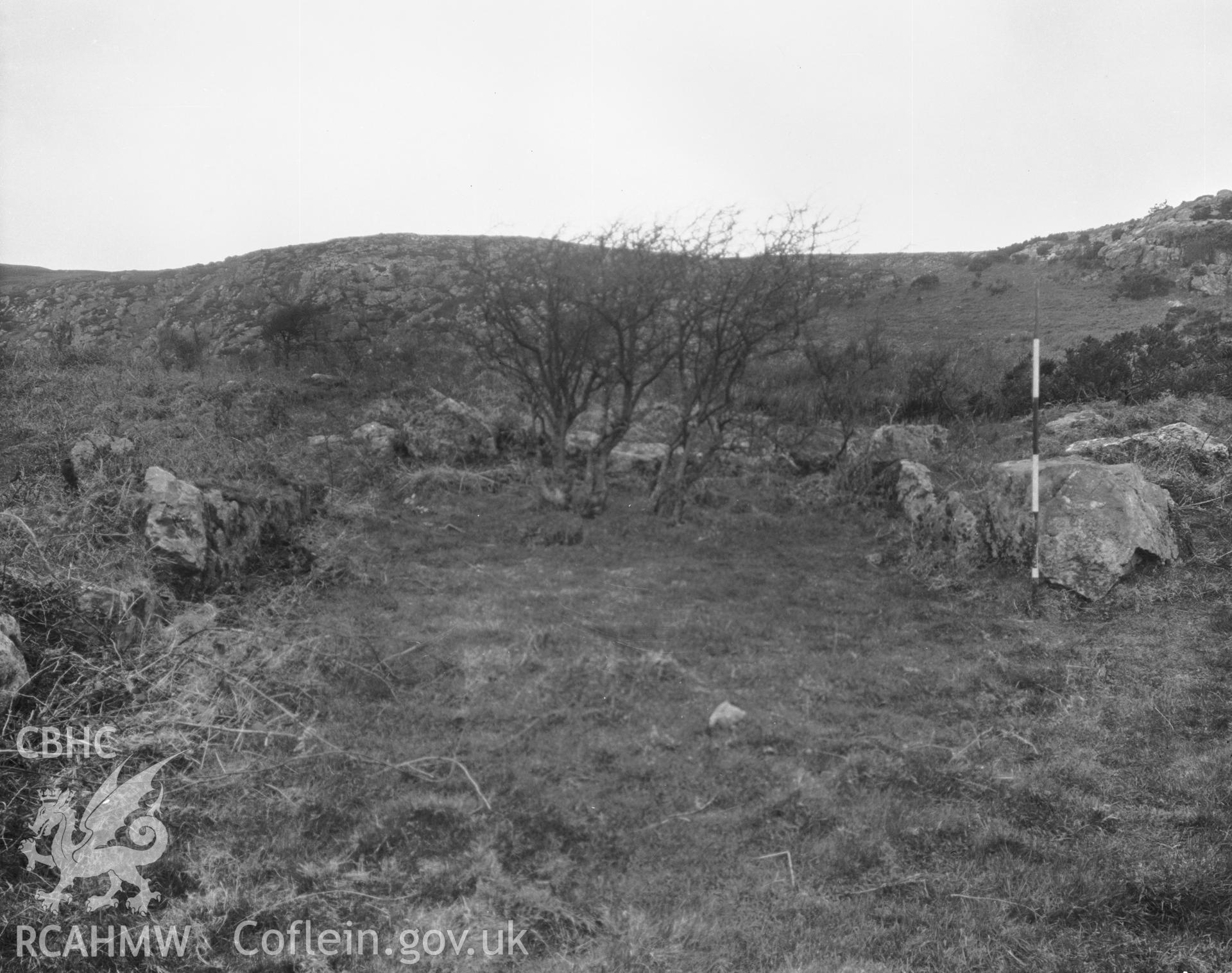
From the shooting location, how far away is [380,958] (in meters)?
2.75

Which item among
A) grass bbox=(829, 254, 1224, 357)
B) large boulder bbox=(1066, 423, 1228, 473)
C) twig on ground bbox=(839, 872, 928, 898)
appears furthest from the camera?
grass bbox=(829, 254, 1224, 357)

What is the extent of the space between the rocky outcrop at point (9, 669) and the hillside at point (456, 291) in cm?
1899

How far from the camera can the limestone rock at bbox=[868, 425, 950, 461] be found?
494 inches

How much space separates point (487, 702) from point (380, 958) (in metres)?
2.30

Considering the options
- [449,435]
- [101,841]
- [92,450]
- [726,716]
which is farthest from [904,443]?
[101,841]

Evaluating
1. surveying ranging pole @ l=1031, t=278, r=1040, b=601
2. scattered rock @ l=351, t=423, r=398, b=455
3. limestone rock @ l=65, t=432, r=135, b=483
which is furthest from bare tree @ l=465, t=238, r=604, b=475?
surveying ranging pole @ l=1031, t=278, r=1040, b=601

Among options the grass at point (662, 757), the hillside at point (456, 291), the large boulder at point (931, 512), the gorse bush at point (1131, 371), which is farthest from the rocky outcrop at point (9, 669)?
the hillside at point (456, 291)

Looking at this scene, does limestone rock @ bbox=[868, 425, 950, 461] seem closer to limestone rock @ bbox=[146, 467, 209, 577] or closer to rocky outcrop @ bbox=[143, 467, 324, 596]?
rocky outcrop @ bbox=[143, 467, 324, 596]

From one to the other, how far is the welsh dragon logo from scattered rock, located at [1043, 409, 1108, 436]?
1195 cm

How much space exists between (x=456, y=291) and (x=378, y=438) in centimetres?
1241

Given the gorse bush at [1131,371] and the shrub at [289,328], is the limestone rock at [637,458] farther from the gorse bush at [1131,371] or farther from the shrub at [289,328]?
the shrub at [289,328]

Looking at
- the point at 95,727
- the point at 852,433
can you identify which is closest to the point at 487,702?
the point at 95,727

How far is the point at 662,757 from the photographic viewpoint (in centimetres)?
436

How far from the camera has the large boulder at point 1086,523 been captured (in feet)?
22.9
